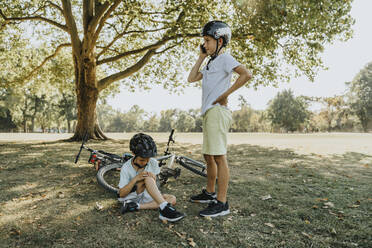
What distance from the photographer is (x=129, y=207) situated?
3.21 metres

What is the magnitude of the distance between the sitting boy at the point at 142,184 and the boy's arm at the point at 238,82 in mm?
1129

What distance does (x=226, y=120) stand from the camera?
10.6 ft

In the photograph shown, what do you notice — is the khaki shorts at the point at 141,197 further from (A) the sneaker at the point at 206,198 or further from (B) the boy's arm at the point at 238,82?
(B) the boy's arm at the point at 238,82

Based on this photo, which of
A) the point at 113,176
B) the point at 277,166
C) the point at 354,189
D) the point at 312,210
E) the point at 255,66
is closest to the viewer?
the point at 312,210

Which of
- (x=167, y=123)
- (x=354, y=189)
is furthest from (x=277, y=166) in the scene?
(x=167, y=123)

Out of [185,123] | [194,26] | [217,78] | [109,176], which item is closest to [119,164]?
[109,176]

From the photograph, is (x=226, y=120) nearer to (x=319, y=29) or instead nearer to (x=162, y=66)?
(x=319, y=29)

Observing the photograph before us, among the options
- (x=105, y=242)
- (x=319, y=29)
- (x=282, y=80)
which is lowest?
(x=105, y=242)

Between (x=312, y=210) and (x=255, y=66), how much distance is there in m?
10.8

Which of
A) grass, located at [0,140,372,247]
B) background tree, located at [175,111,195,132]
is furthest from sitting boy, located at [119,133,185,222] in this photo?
background tree, located at [175,111,195,132]

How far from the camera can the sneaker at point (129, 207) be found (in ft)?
10.5

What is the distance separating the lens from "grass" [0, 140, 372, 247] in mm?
2584

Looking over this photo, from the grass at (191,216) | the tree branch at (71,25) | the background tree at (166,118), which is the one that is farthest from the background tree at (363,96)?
the background tree at (166,118)

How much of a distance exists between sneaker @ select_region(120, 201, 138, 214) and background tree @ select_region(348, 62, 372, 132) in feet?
192
